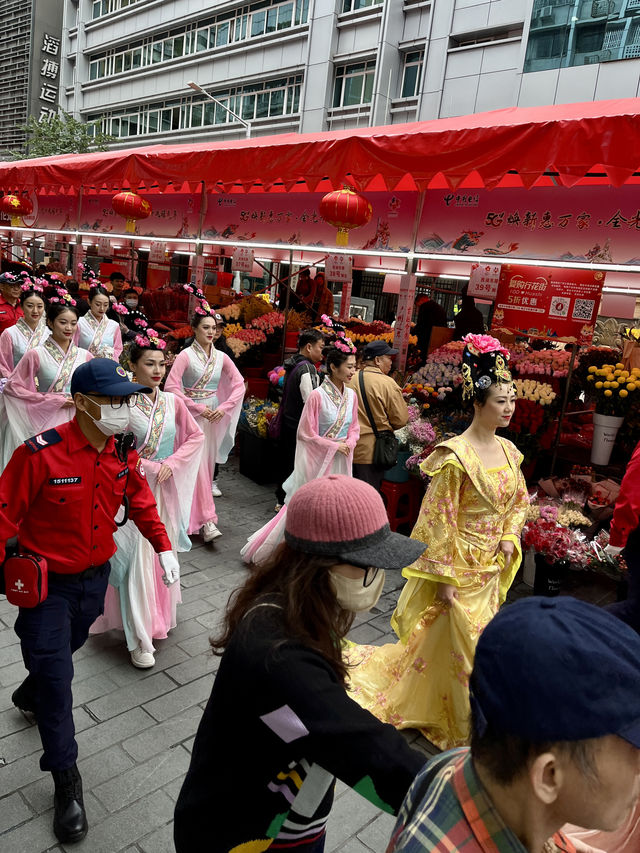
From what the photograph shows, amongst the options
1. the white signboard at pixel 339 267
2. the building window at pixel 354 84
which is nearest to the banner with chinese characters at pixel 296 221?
the white signboard at pixel 339 267

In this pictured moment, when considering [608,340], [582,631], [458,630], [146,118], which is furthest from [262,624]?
[146,118]

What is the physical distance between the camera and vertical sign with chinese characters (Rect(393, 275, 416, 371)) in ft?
21.6

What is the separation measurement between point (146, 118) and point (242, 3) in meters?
8.34

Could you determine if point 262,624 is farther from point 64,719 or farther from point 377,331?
point 377,331

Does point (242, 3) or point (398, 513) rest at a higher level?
point (242, 3)

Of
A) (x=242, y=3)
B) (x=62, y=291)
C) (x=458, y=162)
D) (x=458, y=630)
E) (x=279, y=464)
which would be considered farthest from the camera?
(x=242, y=3)

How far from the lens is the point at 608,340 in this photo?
9312 millimetres

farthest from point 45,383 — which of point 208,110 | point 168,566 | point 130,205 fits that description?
point 208,110

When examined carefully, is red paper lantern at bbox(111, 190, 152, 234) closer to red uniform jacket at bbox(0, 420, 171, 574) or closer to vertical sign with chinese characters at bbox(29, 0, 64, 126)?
red uniform jacket at bbox(0, 420, 171, 574)

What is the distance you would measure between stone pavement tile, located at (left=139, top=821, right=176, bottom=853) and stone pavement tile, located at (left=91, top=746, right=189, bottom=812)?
217 millimetres

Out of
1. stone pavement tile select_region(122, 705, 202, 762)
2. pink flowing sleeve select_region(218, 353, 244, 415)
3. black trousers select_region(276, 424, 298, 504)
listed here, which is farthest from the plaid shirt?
pink flowing sleeve select_region(218, 353, 244, 415)

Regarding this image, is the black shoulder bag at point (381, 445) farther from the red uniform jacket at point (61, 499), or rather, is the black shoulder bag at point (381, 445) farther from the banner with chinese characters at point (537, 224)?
the red uniform jacket at point (61, 499)

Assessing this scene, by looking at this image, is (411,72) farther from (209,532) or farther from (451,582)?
(451,582)

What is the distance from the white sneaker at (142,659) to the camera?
145 inches
